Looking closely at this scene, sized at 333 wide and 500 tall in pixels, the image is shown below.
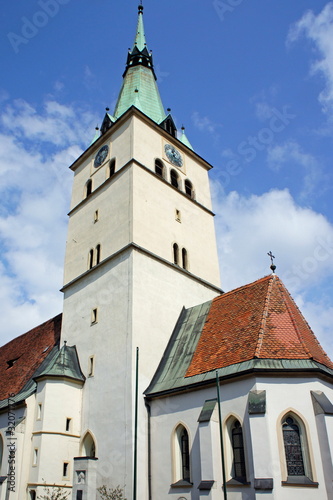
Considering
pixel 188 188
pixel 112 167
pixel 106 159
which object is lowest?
pixel 188 188

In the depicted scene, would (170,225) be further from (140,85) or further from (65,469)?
(65,469)

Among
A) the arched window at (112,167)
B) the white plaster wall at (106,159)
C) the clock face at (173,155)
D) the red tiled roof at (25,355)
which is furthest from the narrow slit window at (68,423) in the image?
the clock face at (173,155)

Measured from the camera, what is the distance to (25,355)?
26.4 metres

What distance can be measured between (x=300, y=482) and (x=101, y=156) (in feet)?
64.5

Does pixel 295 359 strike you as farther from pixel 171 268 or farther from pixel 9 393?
pixel 9 393

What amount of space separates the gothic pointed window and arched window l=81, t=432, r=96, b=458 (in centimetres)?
821

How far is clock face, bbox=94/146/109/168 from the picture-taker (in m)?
26.3

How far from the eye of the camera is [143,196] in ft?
74.8

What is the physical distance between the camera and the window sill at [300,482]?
1310cm

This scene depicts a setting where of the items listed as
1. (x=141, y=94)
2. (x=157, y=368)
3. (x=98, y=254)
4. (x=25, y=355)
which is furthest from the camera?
(x=141, y=94)

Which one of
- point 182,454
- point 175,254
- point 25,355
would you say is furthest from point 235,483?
point 25,355

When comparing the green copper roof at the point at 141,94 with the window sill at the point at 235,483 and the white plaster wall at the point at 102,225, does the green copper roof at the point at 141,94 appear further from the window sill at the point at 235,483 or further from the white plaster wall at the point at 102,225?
the window sill at the point at 235,483

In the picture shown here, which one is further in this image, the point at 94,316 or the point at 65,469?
the point at 94,316

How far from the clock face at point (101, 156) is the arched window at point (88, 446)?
48.8 feet
